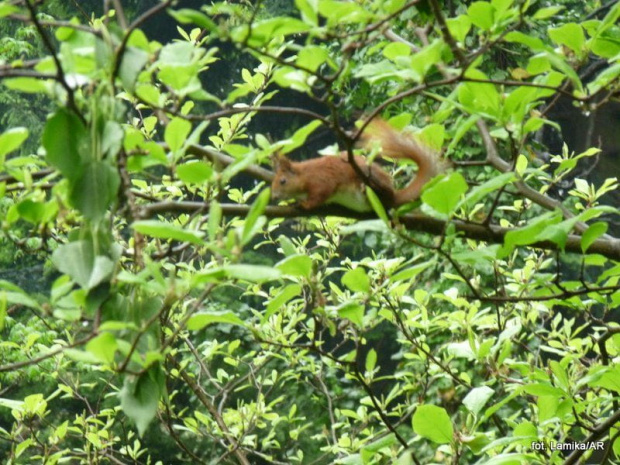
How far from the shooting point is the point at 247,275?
64cm

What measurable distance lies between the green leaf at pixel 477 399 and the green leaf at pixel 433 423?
123 mm

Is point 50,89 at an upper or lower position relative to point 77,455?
upper

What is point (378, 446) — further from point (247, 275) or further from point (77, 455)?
point (77, 455)

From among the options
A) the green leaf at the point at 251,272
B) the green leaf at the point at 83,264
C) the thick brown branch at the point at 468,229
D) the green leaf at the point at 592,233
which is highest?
the green leaf at the point at 251,272

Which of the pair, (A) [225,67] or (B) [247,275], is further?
(A) [225,67]

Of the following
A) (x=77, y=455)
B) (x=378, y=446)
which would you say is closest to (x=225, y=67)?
(x=77, y=455)

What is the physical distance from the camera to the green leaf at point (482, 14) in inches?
37.1

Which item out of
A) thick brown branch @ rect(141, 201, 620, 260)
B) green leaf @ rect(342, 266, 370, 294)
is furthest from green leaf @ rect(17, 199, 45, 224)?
green leaf @ rect(342, 266, 370, 294)

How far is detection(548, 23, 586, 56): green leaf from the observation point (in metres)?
1.03

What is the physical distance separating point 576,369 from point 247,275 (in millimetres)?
1335

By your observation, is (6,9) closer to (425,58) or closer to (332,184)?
(425,58)

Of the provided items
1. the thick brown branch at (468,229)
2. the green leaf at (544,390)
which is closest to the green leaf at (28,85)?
the thick brown branch at (468,229)

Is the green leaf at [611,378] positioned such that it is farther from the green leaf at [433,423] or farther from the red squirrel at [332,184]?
the red squirrel at [332,184]

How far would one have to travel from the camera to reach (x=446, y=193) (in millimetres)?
863
